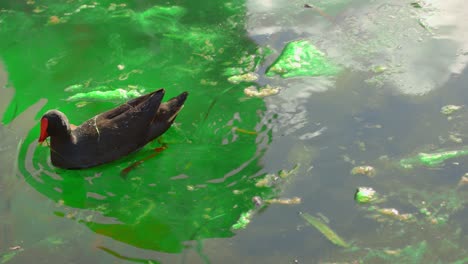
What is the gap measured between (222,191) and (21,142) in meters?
A: 1.54

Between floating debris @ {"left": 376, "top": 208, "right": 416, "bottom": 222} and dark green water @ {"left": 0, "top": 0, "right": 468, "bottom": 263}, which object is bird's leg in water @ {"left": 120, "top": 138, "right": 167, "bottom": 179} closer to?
dark green water @ {"left": 0, "top": 0, "right": 468, "bottom": 263}

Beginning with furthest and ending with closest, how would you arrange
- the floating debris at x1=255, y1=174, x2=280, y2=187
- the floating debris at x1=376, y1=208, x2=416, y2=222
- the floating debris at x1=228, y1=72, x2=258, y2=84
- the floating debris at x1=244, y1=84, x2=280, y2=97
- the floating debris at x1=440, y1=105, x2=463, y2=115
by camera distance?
the floating debris at x1=228, y1=72, x2=258, y2=84
the floating debris at x1=244, y1=84, x2=280, y2=97
the floating debris at x1=440, y1=105, x2=463, y2=115
the floating debris at x1=255, y1=174, x2=280, y2=187
the floating debris at x1=376, y1=208, x2=416, y2=222

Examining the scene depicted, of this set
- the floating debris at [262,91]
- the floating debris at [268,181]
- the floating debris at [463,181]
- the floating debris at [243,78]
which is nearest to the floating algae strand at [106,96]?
the floating debris at [243,78]

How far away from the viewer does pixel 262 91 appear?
486 centimetres

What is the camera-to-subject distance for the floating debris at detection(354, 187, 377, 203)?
3877 millimetres

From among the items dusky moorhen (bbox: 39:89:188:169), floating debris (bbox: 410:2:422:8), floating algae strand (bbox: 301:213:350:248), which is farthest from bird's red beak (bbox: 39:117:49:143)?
floating debris (bbox: 410:2:422:8)

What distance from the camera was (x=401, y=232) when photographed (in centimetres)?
368

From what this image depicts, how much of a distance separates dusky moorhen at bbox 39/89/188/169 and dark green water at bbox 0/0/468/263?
0.10 meters

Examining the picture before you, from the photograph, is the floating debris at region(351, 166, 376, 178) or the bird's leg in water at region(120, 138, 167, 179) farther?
the bird's leg in water at region(120, 138, 167, 179)

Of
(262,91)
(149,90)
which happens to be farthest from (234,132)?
(149,90)

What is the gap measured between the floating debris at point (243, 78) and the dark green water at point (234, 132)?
0.23ft

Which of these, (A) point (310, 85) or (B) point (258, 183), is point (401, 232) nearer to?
(B) point (258, 183)

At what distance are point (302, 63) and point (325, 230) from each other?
1817 mm

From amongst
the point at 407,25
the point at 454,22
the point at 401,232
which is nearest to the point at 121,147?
the point at 401,232
